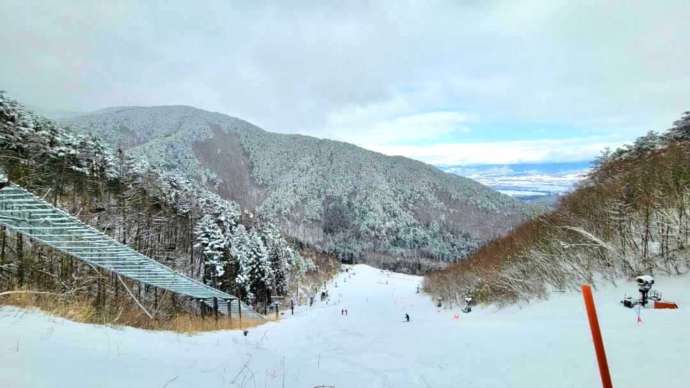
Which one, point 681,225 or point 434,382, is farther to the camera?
point 681,225

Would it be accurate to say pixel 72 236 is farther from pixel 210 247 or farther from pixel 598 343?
pixel 210 247

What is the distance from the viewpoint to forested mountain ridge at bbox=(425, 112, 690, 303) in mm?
9828

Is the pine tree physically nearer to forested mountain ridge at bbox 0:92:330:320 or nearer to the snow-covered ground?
forested mountain ridge at bbox 0:92:330:320

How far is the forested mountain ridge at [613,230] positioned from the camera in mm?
9828

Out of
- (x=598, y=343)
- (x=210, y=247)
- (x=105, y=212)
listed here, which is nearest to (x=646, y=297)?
(x=598, y=343)

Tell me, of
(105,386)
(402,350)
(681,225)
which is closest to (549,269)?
(681,225)

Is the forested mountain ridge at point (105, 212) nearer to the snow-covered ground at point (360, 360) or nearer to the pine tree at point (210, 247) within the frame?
the pine tree at point (210, 247)

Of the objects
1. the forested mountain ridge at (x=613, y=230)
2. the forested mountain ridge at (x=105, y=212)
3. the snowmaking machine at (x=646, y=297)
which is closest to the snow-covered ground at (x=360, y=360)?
the snowmaking machine at (x=646, y=297)

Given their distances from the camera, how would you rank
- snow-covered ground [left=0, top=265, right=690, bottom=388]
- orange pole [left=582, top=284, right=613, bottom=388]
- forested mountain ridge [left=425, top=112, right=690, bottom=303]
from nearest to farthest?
orange pole [left=582, top=284, right=613, bottom=388] < snow-covered ground [left=0, top=265, right=690, bottom=388] < forested mountain ridge [left=425, top=112, right=690, bottom=303]

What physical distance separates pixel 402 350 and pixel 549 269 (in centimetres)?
855

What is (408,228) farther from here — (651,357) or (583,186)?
(651,357)

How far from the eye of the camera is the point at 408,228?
19325cm

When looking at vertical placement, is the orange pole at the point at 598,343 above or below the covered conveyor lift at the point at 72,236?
below

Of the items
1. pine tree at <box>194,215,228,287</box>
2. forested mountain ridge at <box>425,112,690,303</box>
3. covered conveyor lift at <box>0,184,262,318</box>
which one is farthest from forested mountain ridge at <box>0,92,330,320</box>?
forested mountain ridge at <box>425,112,690,303</box>
